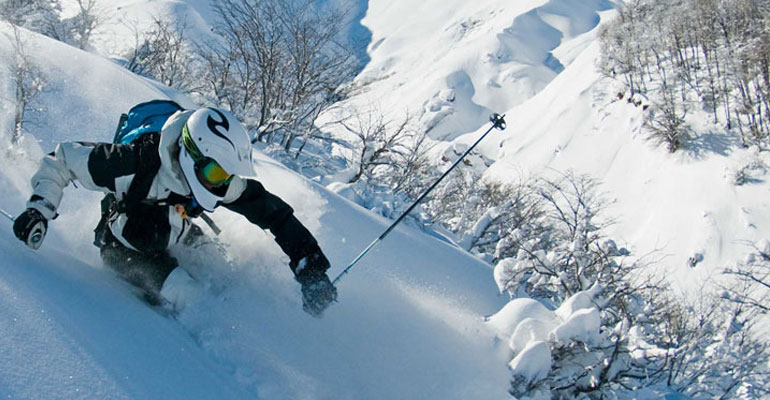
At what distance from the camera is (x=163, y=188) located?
2.80 metres

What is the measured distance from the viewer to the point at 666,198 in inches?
733

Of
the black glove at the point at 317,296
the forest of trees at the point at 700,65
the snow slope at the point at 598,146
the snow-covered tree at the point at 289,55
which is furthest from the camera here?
the forest of trees at the point at 700,65

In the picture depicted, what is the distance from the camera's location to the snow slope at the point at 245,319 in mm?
1679

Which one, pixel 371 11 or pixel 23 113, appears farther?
pixel 371 11

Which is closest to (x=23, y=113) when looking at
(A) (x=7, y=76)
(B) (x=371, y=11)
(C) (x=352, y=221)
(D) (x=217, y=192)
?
(A) (x=7, y=76)

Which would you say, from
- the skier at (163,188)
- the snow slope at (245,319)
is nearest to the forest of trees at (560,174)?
the snow slope at (245,319)

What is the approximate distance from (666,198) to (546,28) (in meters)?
38.6

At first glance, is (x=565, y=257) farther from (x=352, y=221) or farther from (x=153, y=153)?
(x=153, y=153)

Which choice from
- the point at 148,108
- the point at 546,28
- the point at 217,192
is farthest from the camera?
the point at 546,28

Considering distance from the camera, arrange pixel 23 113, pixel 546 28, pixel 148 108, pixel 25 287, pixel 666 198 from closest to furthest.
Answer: pixel 25 287 → pixel 148 108 → pixel 23 113 → pixel 666 198 → pixel 546 28

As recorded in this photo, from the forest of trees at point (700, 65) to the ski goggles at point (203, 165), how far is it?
2037 cm

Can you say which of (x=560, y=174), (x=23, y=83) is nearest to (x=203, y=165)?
(x=23, y=83)

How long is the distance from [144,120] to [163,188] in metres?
0.68

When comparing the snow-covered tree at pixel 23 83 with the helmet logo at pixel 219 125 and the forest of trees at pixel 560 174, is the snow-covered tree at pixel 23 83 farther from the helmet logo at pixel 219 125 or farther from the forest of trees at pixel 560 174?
the helmet logo at pixel 219 125
